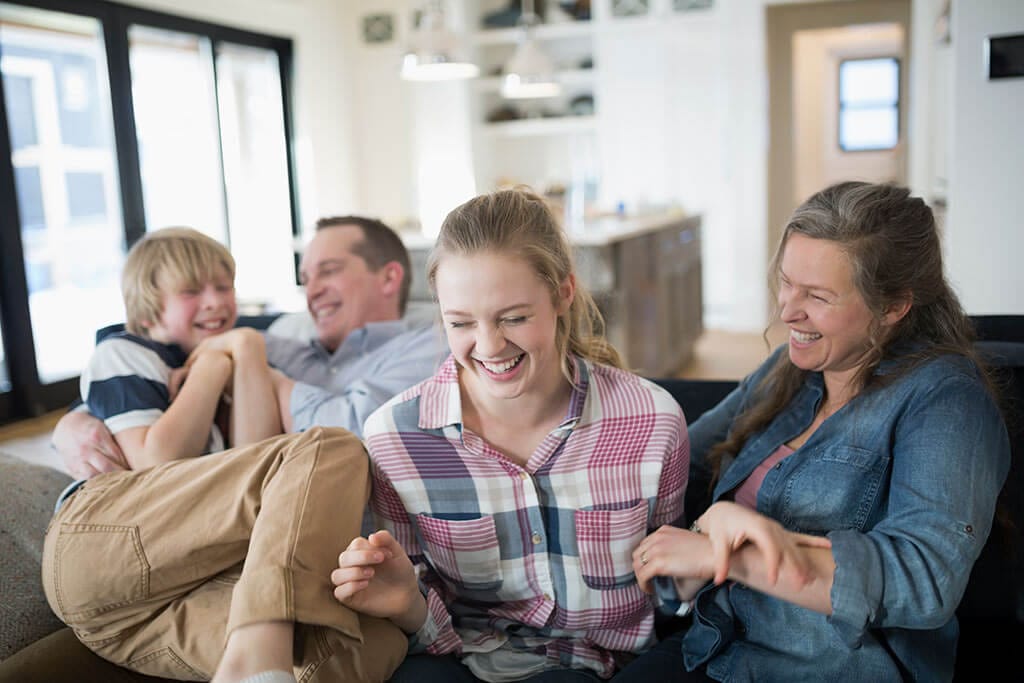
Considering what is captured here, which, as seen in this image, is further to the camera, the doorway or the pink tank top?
the doorway

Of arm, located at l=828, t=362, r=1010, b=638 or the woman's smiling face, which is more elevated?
the woman's smiling face

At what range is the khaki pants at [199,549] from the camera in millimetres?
1340

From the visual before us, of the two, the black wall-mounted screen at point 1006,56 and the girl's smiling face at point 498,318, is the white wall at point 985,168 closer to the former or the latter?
the black wall-mounted screen at point 1006,56

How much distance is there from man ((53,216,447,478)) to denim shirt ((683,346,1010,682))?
0.75m

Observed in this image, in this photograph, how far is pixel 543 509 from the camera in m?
1.47

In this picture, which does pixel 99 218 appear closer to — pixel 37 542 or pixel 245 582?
pixel 37 542

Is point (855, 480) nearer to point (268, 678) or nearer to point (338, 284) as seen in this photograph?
point (268, 678)

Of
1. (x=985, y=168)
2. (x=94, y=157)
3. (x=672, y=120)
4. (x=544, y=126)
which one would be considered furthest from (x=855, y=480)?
(x=544, y=126)

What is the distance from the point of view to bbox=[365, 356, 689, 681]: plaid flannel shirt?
145 centimetres

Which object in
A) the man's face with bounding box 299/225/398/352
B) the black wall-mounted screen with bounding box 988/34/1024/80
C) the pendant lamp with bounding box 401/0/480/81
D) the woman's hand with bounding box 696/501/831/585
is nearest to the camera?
the woman's hand with bounding box 696/501/831/585

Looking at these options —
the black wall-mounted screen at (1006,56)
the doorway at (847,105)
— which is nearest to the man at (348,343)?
the black wall-mounted screen at (1006,56)

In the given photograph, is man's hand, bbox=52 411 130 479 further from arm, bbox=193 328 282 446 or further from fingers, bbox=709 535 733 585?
fingers, bbox=709 535 733 585

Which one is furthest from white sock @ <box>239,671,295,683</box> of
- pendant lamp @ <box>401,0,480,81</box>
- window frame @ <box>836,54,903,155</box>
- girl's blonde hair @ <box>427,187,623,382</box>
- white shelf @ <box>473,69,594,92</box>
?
window frame @ <box>836,54,903,155</box>

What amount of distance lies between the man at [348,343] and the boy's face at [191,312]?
0.19 meters
